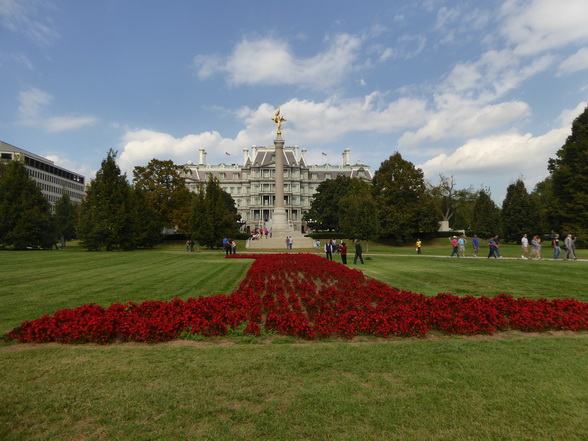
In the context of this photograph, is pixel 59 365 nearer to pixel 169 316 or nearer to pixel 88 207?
pixel 169 316

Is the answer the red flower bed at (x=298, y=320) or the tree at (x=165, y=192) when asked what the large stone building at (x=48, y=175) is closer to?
the tree at (x=165, y=192)

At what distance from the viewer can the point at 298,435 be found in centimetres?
352

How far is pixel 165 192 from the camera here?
5109 centimetres

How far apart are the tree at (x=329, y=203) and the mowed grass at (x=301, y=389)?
61678 mm

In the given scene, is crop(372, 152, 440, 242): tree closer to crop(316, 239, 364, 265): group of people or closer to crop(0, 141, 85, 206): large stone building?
crop(316, 239, 364, 265): group of people

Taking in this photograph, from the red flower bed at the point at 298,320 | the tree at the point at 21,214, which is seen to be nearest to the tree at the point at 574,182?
the red flower bed at the point at 298,320

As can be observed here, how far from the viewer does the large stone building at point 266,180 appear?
333ft

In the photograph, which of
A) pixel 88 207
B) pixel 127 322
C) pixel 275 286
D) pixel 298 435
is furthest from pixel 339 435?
pixel 88 207

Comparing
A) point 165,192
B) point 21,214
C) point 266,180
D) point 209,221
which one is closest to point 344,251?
point 209,221

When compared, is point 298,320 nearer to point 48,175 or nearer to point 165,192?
point 165,192

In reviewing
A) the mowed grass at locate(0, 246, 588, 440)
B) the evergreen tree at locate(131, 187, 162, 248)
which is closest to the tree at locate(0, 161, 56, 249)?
the evergreen tree at locate(131, 187, 162, 248)

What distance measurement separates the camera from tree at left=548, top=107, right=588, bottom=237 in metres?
35.9

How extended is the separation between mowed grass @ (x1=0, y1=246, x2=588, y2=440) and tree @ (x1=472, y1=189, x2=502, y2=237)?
5285 centimetres

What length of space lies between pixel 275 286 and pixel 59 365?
7497 mm
